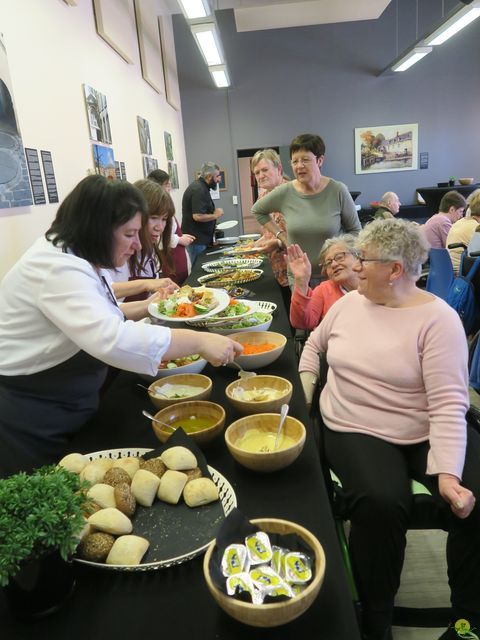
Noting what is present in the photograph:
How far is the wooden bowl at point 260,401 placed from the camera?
4.06 feet

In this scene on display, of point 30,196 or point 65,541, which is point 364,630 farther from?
point 30,196

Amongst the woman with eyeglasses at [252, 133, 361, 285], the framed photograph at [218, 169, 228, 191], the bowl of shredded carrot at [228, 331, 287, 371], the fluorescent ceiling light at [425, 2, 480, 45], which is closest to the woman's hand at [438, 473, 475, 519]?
the bowl of shredded carrot at [228, 331, 287, 371]

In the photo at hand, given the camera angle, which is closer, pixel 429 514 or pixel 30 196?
pixel 429 514

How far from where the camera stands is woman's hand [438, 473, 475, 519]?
50.7 inches

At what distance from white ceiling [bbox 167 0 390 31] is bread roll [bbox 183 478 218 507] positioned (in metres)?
7.00

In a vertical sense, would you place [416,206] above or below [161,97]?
below

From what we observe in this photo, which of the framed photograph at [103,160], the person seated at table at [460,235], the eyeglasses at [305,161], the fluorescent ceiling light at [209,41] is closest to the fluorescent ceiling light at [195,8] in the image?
the fluorescent ceiling light at [209,41]

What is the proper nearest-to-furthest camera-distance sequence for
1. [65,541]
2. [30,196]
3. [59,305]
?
[65,541], [59,305], [30,196]

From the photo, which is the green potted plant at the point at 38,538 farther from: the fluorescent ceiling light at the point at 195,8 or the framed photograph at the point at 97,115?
the fluorescent ceiling light at the point at 195,8

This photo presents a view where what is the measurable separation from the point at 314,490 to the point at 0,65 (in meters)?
2.28

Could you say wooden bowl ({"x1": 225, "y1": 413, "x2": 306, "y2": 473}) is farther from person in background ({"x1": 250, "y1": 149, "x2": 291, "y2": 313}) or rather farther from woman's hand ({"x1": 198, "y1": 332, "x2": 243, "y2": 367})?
person in background ({"x1": 250, "y1": 149, "x2": 291, "y2": 313})

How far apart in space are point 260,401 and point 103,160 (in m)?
2.99

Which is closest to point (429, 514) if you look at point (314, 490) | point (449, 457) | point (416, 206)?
point (449, 457)

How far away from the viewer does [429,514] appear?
54.3 inches
